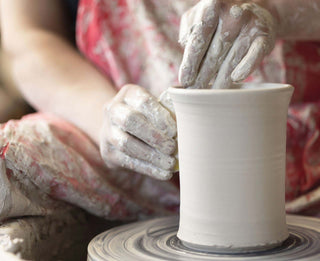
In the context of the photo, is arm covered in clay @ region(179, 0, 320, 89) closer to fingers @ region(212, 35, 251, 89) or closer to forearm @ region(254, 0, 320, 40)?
fingers @ region(212, 35, 251, 89)

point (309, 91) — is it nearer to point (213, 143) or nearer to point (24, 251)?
point (213, 143)

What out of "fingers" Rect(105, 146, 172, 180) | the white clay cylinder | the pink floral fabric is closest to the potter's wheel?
the white clay cylinder

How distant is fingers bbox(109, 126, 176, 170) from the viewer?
3.70 feet

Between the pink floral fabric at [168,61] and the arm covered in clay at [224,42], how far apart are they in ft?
1.45

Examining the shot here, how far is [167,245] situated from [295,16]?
0.66 meters

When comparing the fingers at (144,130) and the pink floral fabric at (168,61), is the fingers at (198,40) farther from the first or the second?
the pink floral fabric at (168,61)

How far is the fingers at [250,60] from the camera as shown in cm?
101

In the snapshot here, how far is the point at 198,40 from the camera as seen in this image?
3.37 feet

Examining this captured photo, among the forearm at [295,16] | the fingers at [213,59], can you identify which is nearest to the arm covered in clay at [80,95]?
the fingers at [213,59]

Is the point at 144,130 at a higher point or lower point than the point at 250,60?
lower

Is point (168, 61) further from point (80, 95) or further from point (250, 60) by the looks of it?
point (250, 60)

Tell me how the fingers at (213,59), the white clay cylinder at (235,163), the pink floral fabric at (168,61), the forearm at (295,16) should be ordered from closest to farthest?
the white clay cylinder at (235,163) < the fingers at (213,59) < the forearm at (295,16) < the pink floral fabric at (168,61)

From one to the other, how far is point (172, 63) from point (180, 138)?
→ 558 millimetres

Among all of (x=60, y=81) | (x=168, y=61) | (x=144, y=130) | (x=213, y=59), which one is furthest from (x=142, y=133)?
(x=60, y=81)
